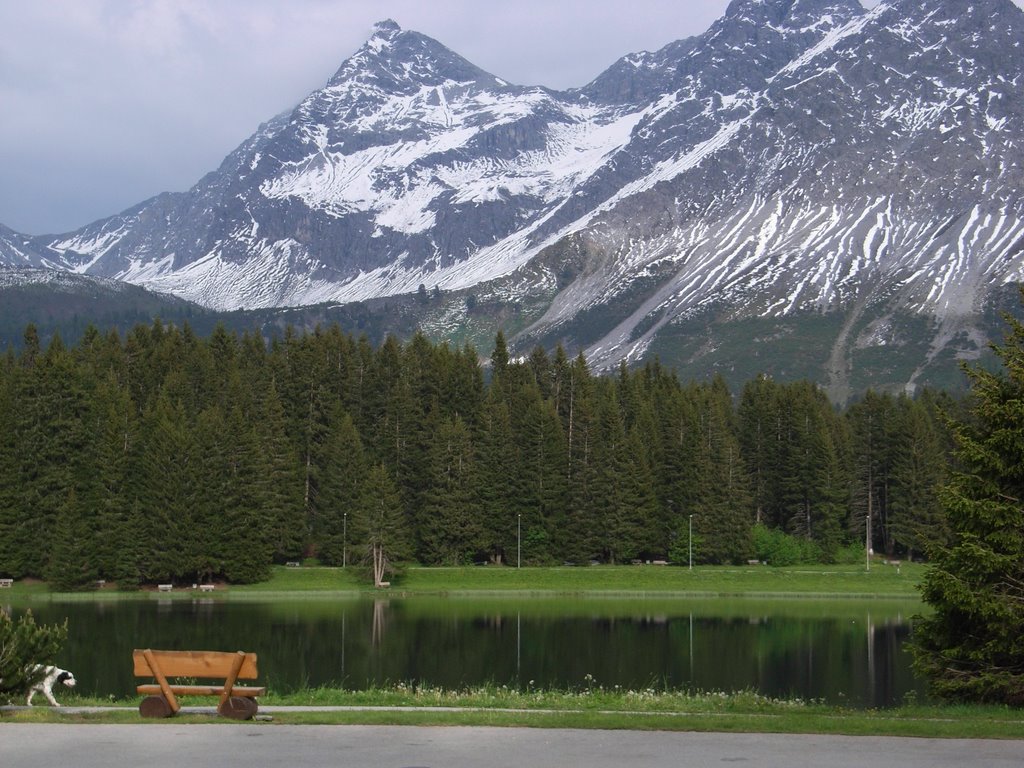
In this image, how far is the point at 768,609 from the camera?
9581 centimetres

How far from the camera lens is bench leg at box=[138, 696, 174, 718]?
26.4m

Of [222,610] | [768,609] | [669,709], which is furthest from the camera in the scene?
[768,609]

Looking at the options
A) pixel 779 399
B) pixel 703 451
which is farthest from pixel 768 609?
pixel 779 399

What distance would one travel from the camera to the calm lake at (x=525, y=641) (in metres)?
51.7

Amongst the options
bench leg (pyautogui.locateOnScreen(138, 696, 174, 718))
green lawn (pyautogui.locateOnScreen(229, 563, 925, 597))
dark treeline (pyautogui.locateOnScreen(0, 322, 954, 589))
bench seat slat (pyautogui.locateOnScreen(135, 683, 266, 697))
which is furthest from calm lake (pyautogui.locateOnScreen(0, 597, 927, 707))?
bench leg (pyautogui.locateOnScreen(138, 696, 174, 718))

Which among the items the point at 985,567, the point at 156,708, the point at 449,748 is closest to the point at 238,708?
the point at 156,708

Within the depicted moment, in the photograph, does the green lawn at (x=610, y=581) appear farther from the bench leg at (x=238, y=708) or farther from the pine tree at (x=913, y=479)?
the bench leg at (x=238, y=708)

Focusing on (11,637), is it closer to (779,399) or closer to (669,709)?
(669,709)

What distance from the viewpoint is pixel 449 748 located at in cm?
2244

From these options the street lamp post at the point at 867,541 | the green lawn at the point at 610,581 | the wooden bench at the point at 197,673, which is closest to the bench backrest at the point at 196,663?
the wooden bench at the point at 197,673

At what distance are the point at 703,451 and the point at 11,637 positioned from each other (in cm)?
10282

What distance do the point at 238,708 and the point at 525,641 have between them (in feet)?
144

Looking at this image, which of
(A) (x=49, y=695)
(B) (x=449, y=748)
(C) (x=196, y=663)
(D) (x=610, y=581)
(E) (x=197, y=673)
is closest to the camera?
(B) (x=449, y=748)

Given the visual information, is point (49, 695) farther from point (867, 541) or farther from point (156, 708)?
point (867, 541)
